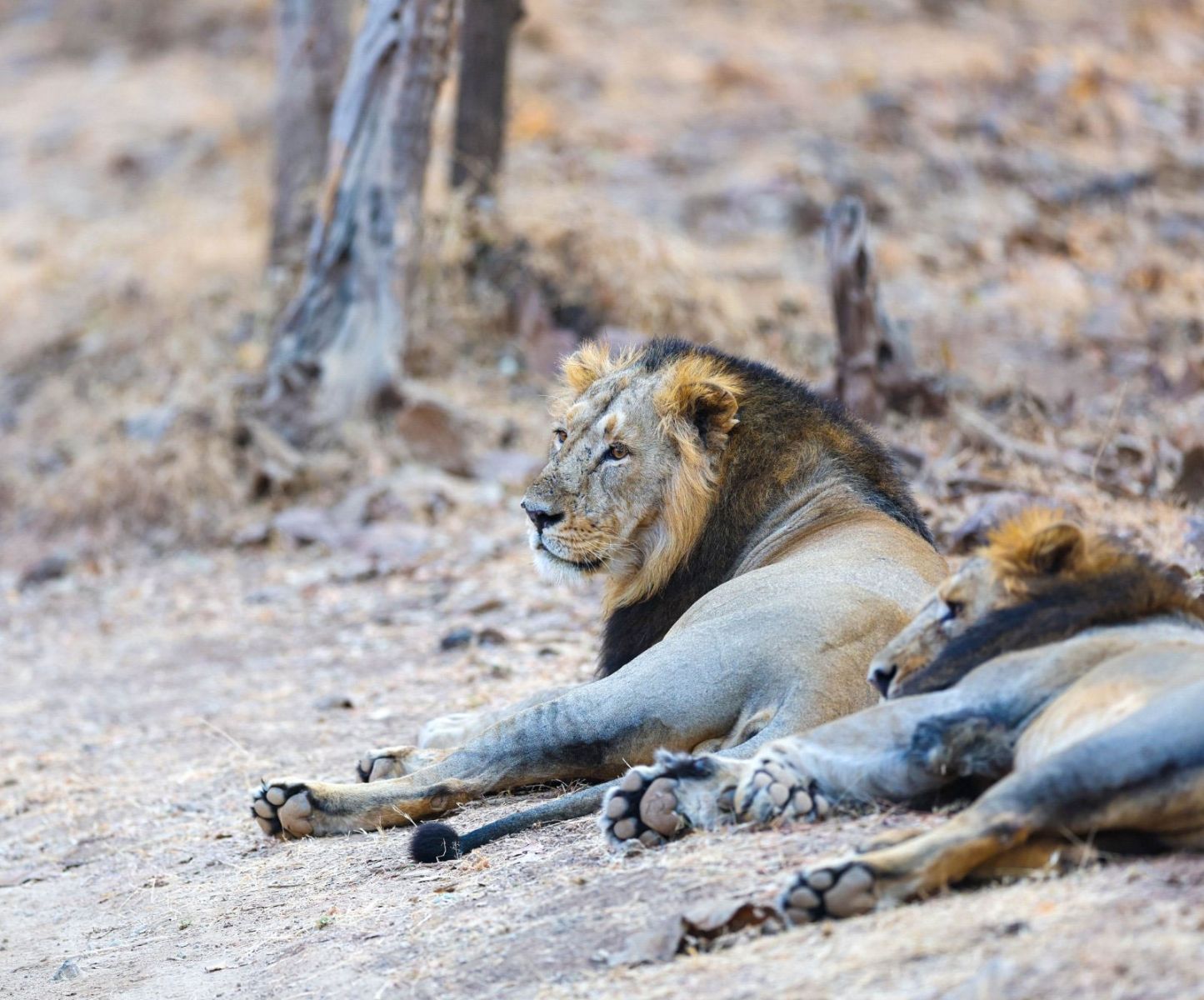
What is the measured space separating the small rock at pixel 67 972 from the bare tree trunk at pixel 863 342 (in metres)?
5.59

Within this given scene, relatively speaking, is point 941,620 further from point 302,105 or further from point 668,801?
point 302,105

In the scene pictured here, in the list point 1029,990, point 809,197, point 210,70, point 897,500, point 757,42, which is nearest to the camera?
point 1029,990

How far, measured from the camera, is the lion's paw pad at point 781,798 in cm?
333

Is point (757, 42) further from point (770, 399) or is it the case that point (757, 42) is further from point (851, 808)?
point (851, 808)

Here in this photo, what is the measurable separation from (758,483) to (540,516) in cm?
67

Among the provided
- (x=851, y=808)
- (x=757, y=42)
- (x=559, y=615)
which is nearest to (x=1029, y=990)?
(x=851, y=808)

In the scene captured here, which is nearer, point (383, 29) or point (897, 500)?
point (897, 500)

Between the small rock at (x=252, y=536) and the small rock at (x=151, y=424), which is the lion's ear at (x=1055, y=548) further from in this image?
the small rock at (x=151, y=424)

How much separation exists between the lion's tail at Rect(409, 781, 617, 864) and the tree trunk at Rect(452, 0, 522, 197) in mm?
8822

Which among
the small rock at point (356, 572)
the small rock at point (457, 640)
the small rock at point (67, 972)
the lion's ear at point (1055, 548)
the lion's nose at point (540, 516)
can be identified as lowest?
the small rock at point (356, 572)

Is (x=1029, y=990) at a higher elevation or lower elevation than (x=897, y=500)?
lower

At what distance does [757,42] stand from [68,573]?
1493 cm

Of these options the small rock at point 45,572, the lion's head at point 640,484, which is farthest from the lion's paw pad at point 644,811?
the small rock at point 45,572

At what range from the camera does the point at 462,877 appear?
3721mm
